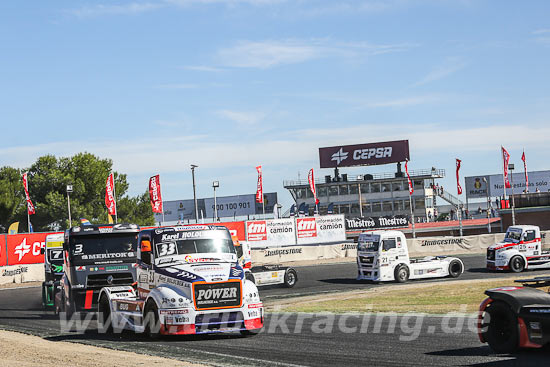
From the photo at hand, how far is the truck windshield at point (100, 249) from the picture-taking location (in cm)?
2220

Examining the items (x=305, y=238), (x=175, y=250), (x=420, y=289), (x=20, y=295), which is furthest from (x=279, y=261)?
(x=175, y=250)

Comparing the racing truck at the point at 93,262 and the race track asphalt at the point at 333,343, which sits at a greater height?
the racing truck at the point at 93,262

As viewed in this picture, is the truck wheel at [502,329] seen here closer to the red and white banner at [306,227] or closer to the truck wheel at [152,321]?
the truck wheel at [152,321]

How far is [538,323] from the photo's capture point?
1084 cm

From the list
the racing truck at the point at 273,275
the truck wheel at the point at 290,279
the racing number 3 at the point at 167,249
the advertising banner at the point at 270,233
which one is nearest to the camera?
the racing number 3 at the point at 167,249

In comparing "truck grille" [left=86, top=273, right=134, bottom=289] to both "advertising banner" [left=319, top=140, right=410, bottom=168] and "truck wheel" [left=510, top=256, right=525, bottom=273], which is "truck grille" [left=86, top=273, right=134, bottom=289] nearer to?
"truck wheel" [left=510, top=256, right=525, bottom=273]

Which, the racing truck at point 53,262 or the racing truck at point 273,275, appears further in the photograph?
the racing truck at point 273,275

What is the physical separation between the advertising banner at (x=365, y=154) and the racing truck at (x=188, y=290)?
8600 centimetres

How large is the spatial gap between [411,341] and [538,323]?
3.05m

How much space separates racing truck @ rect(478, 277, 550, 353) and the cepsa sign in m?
40.0

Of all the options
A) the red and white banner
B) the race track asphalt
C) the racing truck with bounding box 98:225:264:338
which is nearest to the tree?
the red and white banner

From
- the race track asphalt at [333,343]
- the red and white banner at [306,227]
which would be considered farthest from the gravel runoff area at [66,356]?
the red and white banner at [306,227]

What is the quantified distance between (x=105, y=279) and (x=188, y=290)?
8310mm

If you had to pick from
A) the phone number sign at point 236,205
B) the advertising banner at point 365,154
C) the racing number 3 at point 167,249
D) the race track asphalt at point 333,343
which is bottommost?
the race track asphalt at point 333,343
